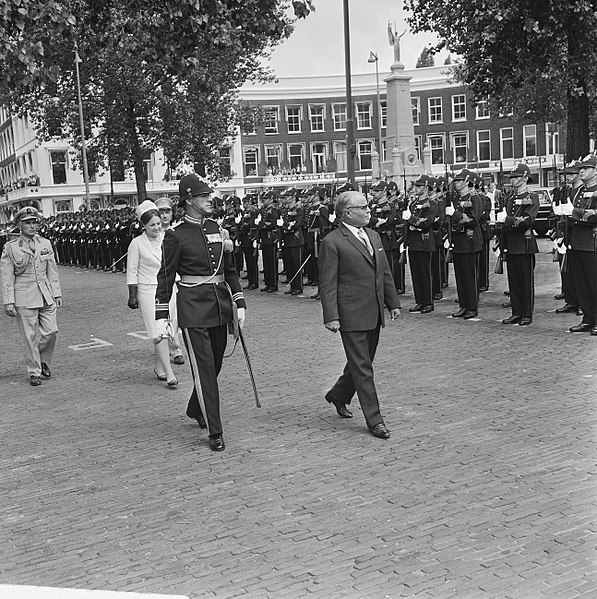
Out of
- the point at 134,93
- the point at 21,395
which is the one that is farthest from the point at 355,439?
the point at 134,93

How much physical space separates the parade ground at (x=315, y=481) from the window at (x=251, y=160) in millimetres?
65487

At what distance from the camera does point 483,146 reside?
73.2 metres

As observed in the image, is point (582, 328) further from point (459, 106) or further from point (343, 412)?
point (459, 106)

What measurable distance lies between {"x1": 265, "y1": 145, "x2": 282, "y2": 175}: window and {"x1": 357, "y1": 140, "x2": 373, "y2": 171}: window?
6.82 metres

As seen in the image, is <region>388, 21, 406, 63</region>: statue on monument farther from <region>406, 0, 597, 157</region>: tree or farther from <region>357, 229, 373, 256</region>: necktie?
<region>357, 229, 373, 256</region>: necktie

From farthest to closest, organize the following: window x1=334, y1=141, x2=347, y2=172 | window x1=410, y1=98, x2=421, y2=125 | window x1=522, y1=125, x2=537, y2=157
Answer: window x1=410, y1=98, x2=421, y2=125
window x1=334, y1=141, x2=347, y2=172
window x1=522, y1=125, x2=537, y2=157

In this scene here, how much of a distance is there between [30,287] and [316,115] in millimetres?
67280

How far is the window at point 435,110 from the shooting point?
2913 inches

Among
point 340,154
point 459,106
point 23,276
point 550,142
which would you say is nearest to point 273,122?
point 340,154

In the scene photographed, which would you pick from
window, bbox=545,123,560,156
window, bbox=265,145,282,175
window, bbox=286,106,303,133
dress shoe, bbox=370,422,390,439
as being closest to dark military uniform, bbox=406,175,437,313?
dress shoe, bbox=370,422,390,439

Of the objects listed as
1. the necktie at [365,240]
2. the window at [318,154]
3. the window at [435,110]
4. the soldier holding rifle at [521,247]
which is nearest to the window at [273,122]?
the window at [318,154]

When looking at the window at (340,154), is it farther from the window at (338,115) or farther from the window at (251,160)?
the window at (251,160)

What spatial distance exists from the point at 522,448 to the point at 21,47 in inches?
363

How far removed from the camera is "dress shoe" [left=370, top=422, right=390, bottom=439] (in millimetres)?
7082
